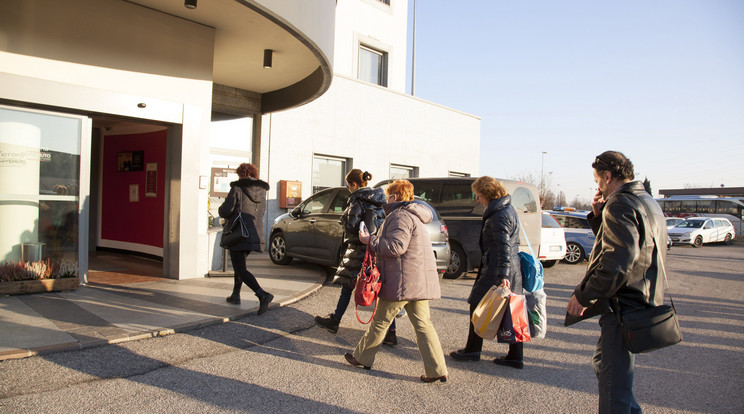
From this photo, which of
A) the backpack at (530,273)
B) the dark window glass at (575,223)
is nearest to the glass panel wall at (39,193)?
the backpack at (530,273)

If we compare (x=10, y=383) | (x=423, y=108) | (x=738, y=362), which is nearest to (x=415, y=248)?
(x=10, y=383)

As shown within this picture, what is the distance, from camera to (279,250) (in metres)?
10.4

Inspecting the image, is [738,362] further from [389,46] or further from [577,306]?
[389,46]

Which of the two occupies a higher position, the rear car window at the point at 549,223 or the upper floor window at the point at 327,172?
the upper floor window at the point at 327,172

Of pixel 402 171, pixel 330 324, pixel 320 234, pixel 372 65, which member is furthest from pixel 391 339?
pixel 372 65

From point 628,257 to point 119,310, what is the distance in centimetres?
544

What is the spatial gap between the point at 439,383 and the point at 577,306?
1.57 metres

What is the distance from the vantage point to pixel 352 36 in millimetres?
18672

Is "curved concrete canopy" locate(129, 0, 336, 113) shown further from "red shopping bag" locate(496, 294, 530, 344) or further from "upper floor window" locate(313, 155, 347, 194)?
"red shopping bag" locate(496, 294, 530, 344)

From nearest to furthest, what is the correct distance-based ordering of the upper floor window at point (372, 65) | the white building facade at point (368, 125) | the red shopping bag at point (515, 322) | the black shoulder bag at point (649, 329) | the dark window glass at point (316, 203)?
the black shoulder bag at point (649, 329), the red shopping bag at point (515, 322), the dark window glass at point (316, 203), the white building facade at point (368, 125), the upper floor window at point (372, 65)

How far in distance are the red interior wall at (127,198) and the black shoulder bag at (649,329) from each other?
889cm

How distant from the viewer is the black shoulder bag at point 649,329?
2.70 m

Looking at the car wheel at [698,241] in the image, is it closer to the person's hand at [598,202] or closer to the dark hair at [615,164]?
the person's hand at [598,202]

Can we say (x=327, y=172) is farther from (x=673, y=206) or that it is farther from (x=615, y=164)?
(x=673, y=206)
